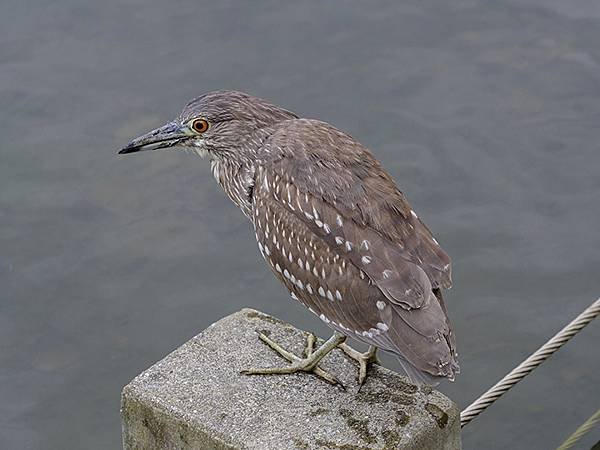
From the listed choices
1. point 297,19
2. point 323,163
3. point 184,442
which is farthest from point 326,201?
point 297,19

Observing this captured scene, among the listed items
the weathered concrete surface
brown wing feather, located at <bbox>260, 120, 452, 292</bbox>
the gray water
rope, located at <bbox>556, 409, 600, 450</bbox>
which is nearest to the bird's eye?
brown wing feather, located at <bbox>260, 120, 452, 292</bbox>

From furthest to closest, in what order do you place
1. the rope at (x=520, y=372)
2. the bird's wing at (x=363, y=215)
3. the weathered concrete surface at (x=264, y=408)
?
the rope at (x=520, y=372)
the bird's wing at (x=363, y=215)
the weathered concrete surface at (x=264, y=408)

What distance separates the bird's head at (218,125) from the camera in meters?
5.27

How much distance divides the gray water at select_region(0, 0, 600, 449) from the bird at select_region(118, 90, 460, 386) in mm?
2358

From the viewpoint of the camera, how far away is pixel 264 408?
4590mm

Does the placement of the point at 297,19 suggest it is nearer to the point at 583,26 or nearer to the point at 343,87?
the point at 343,87

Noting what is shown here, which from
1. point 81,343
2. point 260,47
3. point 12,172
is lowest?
point 81,343

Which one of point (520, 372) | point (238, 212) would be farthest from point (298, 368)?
point (238, 212)

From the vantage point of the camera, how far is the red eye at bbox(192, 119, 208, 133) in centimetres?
534

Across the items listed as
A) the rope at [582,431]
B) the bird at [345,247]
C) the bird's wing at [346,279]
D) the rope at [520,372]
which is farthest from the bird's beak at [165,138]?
the rope at [582,431]

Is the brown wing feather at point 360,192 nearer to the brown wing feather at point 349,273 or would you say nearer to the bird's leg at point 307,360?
the brown wing feather at point 349,273

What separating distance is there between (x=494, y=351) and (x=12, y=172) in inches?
135

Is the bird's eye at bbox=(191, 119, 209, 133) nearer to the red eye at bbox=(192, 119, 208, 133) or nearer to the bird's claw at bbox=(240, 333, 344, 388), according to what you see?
the red eye at bbox=(192, 119, 208, 133)

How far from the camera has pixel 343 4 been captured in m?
9.30
